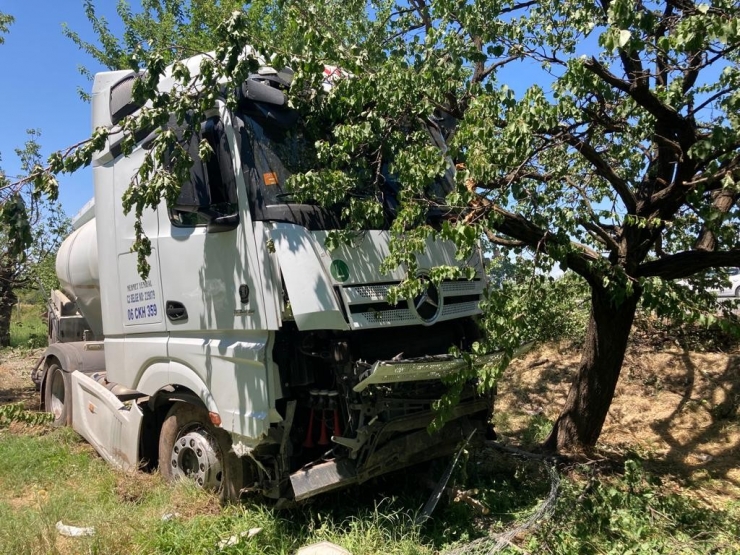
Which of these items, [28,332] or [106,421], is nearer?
[106,421]

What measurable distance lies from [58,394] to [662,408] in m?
7.72

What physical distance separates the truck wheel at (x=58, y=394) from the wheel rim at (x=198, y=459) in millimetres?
2900

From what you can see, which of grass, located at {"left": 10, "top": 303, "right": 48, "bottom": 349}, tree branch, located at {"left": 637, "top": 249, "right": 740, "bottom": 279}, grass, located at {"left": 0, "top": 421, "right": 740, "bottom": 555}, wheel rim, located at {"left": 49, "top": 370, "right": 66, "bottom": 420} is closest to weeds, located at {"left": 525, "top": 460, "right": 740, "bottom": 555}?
grass, located at {"left": 0, "top": 421, "right": 740, "bottom": 555}

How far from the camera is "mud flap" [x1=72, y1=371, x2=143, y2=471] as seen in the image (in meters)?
5.16

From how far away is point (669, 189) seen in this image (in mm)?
4613

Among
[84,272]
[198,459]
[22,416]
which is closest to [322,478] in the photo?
[198,459]

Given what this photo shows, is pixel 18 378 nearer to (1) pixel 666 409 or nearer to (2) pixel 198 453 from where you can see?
(2) pixel 198 453

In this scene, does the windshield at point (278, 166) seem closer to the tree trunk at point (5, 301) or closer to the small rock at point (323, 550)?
the small rock at point (323, 550)

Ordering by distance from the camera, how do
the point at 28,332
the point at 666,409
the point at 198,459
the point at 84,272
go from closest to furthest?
1. the point at 198,459
2. the point at 84,272
3. the point at 666,409
4. the point at 28,332

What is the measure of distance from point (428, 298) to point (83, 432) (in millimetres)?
4356

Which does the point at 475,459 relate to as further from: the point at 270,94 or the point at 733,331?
the point at 270,94

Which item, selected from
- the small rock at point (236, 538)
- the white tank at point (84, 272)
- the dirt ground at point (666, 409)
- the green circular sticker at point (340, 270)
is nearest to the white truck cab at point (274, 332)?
the green circular sticker at point (340, 270)

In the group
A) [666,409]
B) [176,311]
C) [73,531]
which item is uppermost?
[176,311]

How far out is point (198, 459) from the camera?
4484mm
